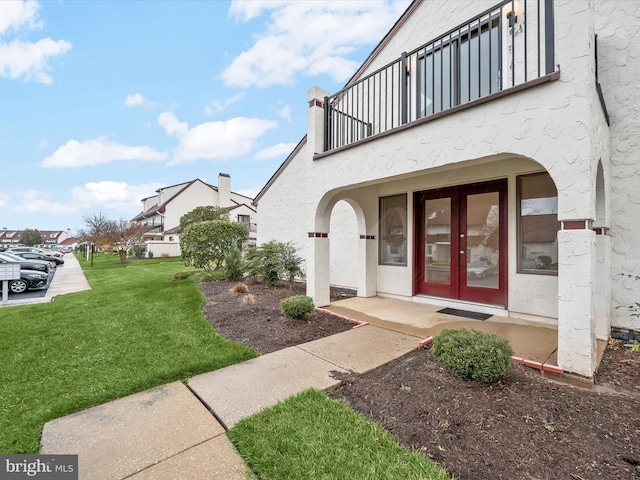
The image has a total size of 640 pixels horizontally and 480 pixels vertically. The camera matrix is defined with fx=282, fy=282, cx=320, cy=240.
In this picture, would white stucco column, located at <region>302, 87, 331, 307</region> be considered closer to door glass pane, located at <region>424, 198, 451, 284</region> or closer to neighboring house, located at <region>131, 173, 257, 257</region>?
door glass pane, located at <region>424, 198, 451, 284</region>

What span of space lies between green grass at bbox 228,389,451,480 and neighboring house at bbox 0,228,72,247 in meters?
96.0

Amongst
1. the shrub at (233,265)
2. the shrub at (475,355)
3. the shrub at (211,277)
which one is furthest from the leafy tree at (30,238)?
the shrub at (475,355)

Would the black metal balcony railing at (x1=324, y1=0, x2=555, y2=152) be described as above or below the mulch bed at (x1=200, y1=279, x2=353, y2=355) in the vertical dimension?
above

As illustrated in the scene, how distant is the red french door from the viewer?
5.52 meters

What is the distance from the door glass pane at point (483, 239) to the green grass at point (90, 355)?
4670 mm

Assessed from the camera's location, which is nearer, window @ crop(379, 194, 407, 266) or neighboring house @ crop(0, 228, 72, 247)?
window @ crop(379, 194, 407, 266)

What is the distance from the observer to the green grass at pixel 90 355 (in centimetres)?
272

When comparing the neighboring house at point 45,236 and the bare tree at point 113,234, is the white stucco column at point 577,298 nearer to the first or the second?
the bare tree at point 113,234

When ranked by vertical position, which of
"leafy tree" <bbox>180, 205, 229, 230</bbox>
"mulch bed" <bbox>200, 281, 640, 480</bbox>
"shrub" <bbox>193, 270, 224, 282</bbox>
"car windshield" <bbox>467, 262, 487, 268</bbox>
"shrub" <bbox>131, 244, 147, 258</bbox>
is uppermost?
"leafy tree" <bbox>180, 205, 229, 230</bbox>

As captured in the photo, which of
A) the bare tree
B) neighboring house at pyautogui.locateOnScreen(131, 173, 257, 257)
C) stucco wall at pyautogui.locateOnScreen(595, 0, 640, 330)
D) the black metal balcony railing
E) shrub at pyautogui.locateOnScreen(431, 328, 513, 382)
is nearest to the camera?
shrub at pyautogui.locateOnScreen(431, 328, 513, 382)

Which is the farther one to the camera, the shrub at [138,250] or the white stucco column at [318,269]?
the shrub at [138,250]

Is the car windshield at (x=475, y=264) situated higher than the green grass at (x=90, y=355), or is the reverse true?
the car windshield at (x=475, y=264)

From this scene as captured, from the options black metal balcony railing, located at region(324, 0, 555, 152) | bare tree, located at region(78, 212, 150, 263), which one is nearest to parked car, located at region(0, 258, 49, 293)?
bare tree, located at region(78, 212, 150, 263)

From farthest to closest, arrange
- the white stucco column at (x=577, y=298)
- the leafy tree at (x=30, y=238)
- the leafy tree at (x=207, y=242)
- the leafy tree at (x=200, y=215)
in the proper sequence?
the leafy tree at (x=30, y=238) < the leafy tree at (x=200, y=215) < the leafy tree at (x=207, y=242) < the white stucco column at (x=577, y=298)
